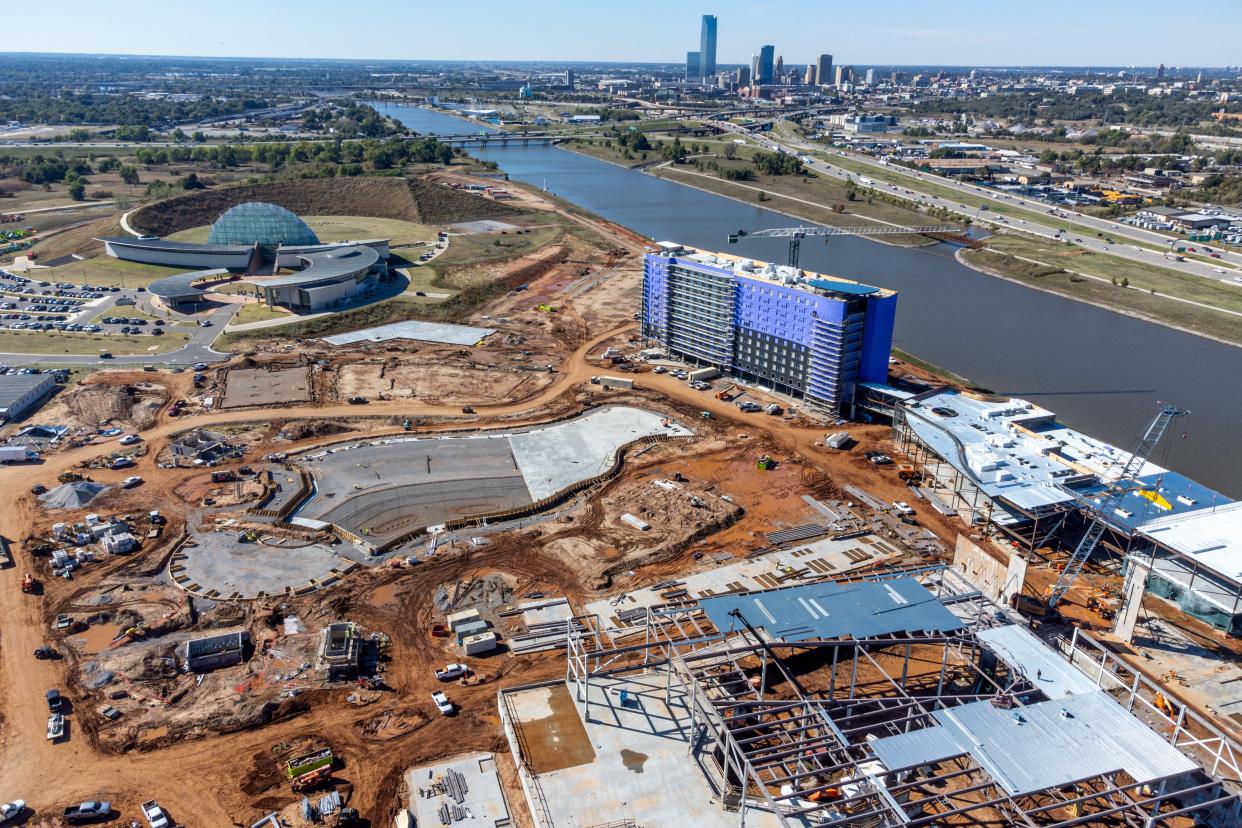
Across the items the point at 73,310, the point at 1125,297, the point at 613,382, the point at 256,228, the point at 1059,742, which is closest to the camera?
the point at 1059,742

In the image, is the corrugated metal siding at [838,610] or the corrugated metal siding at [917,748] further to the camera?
the corrugated metal siding at [838,610]

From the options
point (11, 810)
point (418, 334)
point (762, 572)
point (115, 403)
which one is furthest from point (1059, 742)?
point (418, 334)

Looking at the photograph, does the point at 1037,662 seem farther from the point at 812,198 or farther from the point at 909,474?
the point at 812,198

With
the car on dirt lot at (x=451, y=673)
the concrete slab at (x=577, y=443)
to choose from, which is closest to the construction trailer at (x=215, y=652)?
the car on dirt lot at (x=451, y=673)

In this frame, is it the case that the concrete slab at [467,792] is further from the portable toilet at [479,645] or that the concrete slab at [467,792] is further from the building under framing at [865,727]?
the portable toilet at [479,645]

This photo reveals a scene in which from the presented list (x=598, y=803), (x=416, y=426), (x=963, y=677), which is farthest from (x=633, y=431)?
(x=598, y=803)

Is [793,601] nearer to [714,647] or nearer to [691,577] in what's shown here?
[714,647]

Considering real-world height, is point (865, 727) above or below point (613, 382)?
below
